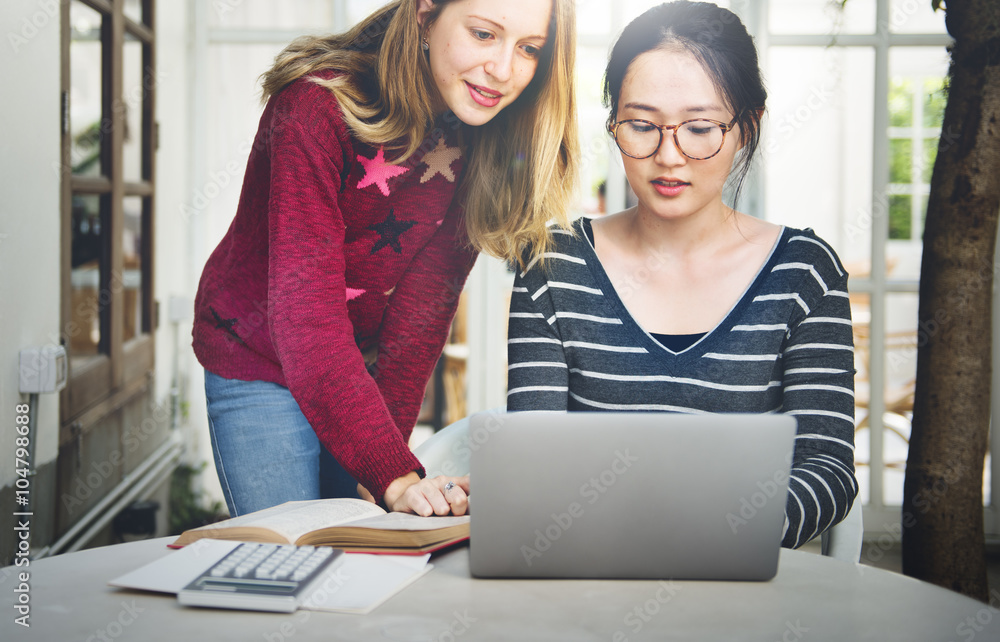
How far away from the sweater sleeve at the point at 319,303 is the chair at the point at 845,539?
66cm

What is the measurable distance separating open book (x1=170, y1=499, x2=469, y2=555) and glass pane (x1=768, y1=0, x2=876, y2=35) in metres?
2.85

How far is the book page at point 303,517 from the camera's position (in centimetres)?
88

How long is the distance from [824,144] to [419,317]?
2309 millimetres

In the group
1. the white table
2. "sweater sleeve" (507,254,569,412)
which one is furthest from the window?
the white table

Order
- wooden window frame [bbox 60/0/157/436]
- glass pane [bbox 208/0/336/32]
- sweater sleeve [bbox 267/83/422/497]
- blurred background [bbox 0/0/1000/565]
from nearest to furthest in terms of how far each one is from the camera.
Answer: sweater sleeve [bbox 267/83/422/497], wooden window frame [bbox 60/0/157/436], blurred background [bbox 0/0/1000/565], glass pane [bbox 208/0/336/32]

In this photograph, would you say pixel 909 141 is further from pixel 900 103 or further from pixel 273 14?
pixel 273 14

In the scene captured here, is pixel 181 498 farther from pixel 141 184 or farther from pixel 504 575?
pixel 504 575

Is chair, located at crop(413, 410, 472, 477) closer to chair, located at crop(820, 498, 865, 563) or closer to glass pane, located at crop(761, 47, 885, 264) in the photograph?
chair, located at crop(820, 498, 865, 563)

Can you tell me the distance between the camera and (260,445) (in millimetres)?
1444

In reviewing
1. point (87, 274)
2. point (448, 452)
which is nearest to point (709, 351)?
point (448, 452)

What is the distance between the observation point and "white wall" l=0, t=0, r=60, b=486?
179 centimetres

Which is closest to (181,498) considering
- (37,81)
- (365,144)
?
(37,81)

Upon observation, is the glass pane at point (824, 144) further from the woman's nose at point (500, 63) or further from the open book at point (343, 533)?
the open book at point (343, 533)

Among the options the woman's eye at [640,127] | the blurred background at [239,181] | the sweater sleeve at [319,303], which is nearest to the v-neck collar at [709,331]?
the woman's eye at [640,127]
